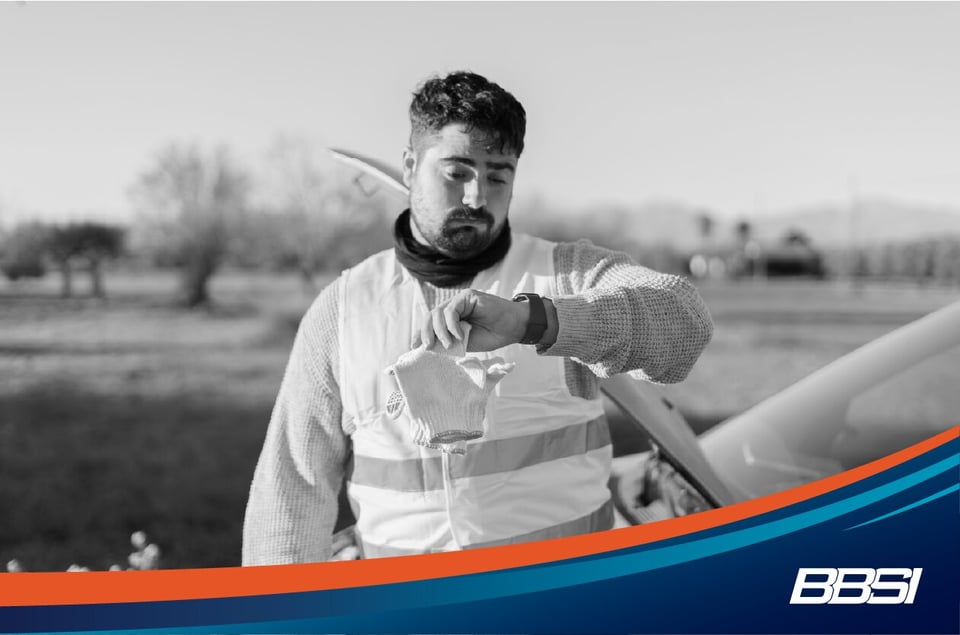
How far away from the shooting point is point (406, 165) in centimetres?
208

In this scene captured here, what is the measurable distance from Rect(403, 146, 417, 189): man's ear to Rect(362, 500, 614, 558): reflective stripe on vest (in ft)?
2.61

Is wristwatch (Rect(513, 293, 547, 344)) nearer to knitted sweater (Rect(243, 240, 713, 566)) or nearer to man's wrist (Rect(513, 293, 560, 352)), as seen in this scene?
man's wrist (Rect(513, 293, 560, 352))

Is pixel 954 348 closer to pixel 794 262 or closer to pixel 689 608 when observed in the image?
pixel 689 608

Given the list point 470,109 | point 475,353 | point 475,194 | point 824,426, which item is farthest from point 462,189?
point 824,426

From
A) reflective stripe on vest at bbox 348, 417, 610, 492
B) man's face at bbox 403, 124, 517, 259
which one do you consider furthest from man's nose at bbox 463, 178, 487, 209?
reflective stripe on vest at bbox 348, 417, 610, 492

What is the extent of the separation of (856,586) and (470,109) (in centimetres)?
113

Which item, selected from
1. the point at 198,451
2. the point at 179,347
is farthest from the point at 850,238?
the point at 198,451

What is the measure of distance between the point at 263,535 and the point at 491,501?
549 millimetres

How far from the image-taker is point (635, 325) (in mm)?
1698

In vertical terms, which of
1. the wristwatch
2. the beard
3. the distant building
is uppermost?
the beard

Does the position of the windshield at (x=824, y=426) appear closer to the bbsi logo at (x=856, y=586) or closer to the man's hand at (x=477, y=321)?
the bbsi logo at (x=856, y=586)

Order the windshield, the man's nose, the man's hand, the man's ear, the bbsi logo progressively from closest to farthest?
the bbsi logo → the man's hand → the man's nose → the man's ear → the windshield

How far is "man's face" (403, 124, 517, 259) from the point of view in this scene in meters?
1.88

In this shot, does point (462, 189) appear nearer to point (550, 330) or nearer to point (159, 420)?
point (550, 330)
